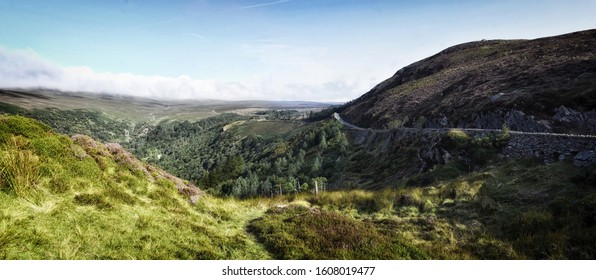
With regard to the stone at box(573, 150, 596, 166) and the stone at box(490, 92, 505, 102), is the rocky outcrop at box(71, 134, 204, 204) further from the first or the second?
the stone at box(490, 92, 505, 102)

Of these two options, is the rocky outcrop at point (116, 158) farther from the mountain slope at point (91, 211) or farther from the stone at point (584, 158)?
the stone at point (584, 158)

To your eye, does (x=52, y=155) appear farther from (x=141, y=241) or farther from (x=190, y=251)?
(x=190, y=251)

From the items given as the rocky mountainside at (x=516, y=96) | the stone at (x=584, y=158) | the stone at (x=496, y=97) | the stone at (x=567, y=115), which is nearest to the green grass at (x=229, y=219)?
the stone at (x=584, y=158)

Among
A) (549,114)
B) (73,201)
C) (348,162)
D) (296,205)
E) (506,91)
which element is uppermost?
(506,91)

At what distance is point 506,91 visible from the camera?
49.4 meters

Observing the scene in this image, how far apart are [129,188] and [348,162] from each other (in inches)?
2102

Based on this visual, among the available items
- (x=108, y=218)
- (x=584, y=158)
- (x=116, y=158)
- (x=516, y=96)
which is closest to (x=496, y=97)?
(x=516, y=96)

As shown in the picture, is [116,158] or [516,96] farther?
[516,96]

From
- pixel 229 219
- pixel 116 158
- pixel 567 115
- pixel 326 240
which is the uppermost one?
pixel 567 115

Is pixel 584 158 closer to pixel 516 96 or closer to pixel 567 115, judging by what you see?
pixel 567 115

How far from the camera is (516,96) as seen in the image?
44125 millimetres

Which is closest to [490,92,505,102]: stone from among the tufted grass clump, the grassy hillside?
the tufted grass clump

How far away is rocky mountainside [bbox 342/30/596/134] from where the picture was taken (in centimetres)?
3469
